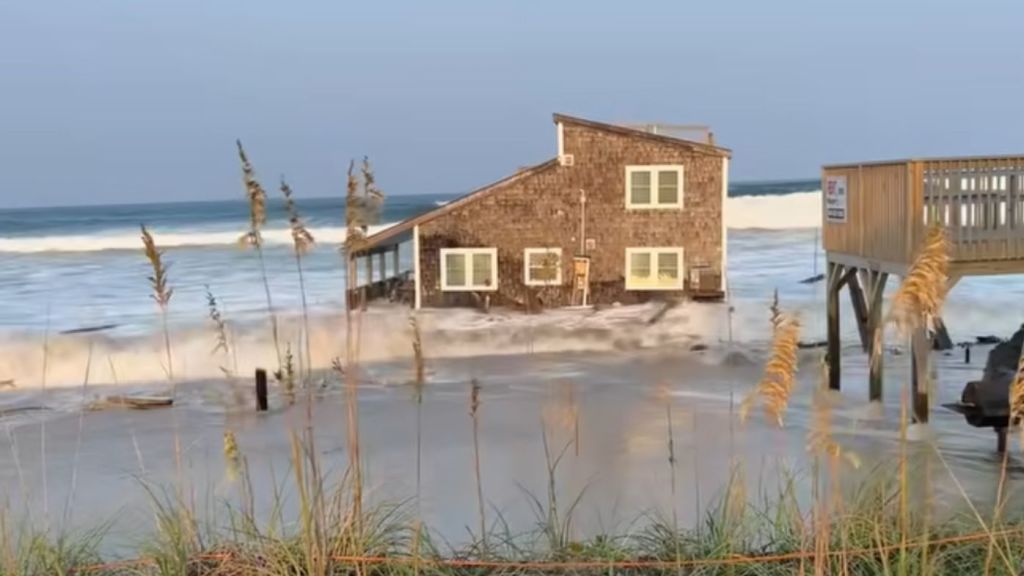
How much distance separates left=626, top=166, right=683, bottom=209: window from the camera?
25.9m

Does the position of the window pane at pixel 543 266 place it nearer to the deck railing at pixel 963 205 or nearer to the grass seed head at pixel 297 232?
the deck railing at pixel 963 205

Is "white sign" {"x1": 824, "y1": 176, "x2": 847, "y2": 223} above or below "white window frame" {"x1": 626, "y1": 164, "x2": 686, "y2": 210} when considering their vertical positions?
below

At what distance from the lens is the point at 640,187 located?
26078mm

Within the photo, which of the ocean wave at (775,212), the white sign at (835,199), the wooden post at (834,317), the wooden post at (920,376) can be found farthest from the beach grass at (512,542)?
the ocean wave at (775,212)

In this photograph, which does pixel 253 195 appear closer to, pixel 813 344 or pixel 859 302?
pixel 859 302

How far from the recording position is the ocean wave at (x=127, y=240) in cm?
5809

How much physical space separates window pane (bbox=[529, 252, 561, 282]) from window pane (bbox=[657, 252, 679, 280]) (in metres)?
2.58

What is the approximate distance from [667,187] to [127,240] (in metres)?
44.0

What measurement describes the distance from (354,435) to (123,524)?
3465 millimetres

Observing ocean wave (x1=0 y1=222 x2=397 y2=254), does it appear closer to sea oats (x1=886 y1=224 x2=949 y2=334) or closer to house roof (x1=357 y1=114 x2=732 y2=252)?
house roof (x1=357 y1=114 x2=732 y2=252)

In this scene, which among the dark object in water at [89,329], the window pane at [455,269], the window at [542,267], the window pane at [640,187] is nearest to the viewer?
the dark object in water at [89,329]

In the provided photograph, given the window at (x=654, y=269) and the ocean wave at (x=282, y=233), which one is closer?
the window at (x=654, y=269)

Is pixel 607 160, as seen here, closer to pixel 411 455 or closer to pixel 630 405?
pixel 630 405

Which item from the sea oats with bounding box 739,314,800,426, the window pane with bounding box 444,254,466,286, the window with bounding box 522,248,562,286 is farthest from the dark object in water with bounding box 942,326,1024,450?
the window pane with bounding box 444,254,466,286
